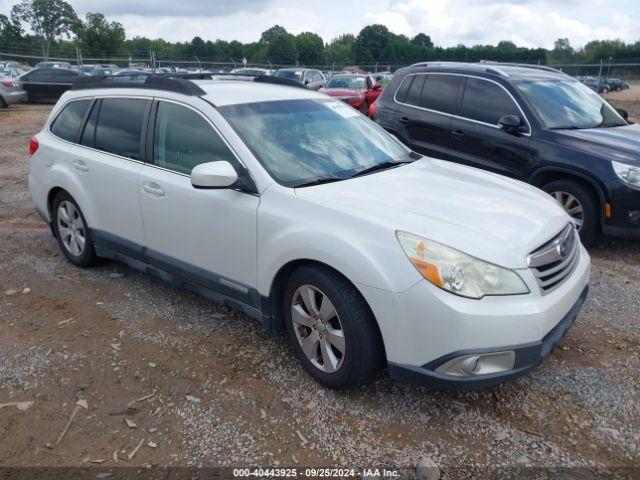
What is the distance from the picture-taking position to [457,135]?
653 cm

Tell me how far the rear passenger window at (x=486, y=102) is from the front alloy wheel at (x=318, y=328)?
4.09m

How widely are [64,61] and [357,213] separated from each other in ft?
99.4

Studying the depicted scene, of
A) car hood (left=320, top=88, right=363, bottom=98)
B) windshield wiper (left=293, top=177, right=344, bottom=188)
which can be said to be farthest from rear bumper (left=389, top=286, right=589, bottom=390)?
car hood (left=320, top=88, right=363, bottom=98)

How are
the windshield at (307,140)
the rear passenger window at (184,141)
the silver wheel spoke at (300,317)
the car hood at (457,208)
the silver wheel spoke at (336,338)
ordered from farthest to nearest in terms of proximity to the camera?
1. the rear passenger window at (184,141)
2. the windshield at (307,140)
3. the silver wheel spoke at (300,317)
4. the silver wheel spoke at (336,338)
5. the car hood at (457,208)

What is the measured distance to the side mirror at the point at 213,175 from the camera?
3.15 metres

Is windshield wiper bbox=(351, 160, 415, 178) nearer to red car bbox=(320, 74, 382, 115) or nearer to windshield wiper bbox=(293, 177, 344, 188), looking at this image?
windshield wiper bbox=(293, 177, 344, 188)

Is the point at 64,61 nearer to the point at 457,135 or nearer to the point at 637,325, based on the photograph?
the point at 457,135

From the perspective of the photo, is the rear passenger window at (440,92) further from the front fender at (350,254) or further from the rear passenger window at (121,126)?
the front fender at (350,254)

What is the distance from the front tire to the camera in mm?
2818

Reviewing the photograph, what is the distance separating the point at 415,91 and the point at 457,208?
4572 mm

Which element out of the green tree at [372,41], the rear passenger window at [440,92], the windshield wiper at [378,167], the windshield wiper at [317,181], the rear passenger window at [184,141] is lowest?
the windshield wiper at [317,181]

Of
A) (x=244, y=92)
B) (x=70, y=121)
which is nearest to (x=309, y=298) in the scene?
(x=244, y=92)

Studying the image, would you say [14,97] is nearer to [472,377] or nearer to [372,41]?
[472,377]

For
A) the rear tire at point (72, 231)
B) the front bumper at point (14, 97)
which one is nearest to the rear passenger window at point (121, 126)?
the rear tire at point (72, 231)
